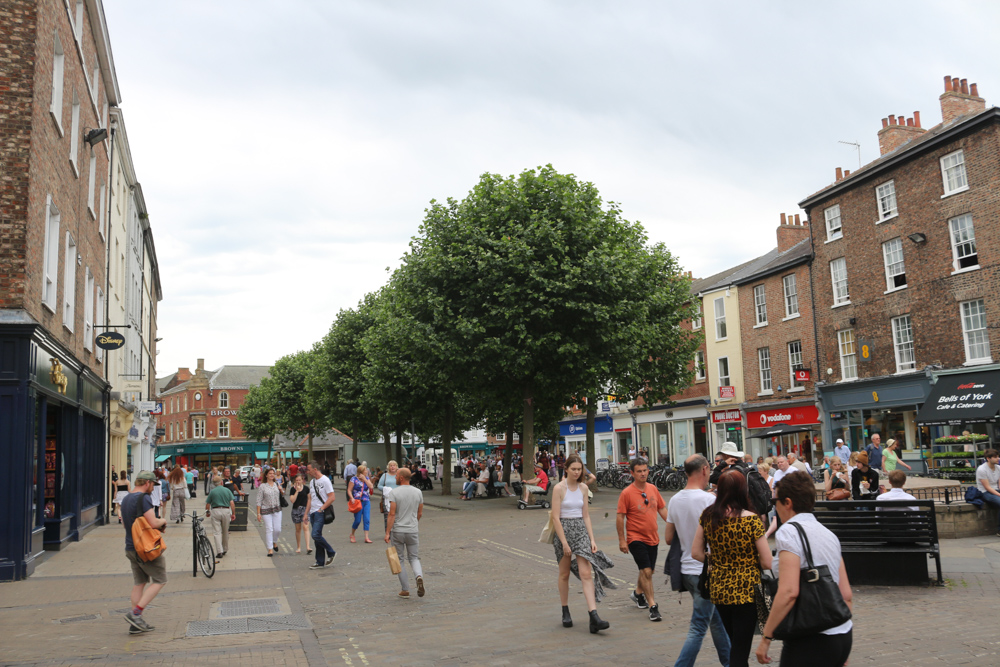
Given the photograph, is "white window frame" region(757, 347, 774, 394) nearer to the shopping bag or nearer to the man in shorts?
the shopping bag

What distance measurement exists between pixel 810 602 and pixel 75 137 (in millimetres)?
19450

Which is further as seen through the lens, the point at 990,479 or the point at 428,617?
the point at 990,479

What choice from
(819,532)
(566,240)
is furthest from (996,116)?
(819,532)

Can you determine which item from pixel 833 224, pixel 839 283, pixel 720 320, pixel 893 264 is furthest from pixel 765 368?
pixel 893 264

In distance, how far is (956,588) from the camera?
9.52m

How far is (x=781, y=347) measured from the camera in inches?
1405

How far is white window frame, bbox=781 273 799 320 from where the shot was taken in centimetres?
3469

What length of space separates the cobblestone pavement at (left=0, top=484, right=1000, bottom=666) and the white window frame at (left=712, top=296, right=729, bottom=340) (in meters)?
26.9

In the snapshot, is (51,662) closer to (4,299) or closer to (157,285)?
(4,299)

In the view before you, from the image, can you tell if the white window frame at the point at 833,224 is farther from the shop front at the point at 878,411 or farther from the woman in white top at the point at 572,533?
the woman in white top at the point at 572,533

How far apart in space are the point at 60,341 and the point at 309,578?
7.99m

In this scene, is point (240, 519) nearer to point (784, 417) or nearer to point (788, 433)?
point (788, 433)

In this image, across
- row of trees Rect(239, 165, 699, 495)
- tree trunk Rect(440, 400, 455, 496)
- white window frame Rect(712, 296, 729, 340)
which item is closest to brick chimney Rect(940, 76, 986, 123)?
row of trees Rect(239, 165, 699, 495)

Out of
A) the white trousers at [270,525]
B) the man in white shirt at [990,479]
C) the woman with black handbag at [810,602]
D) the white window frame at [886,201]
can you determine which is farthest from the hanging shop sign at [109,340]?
the white window frame at [886,201]
